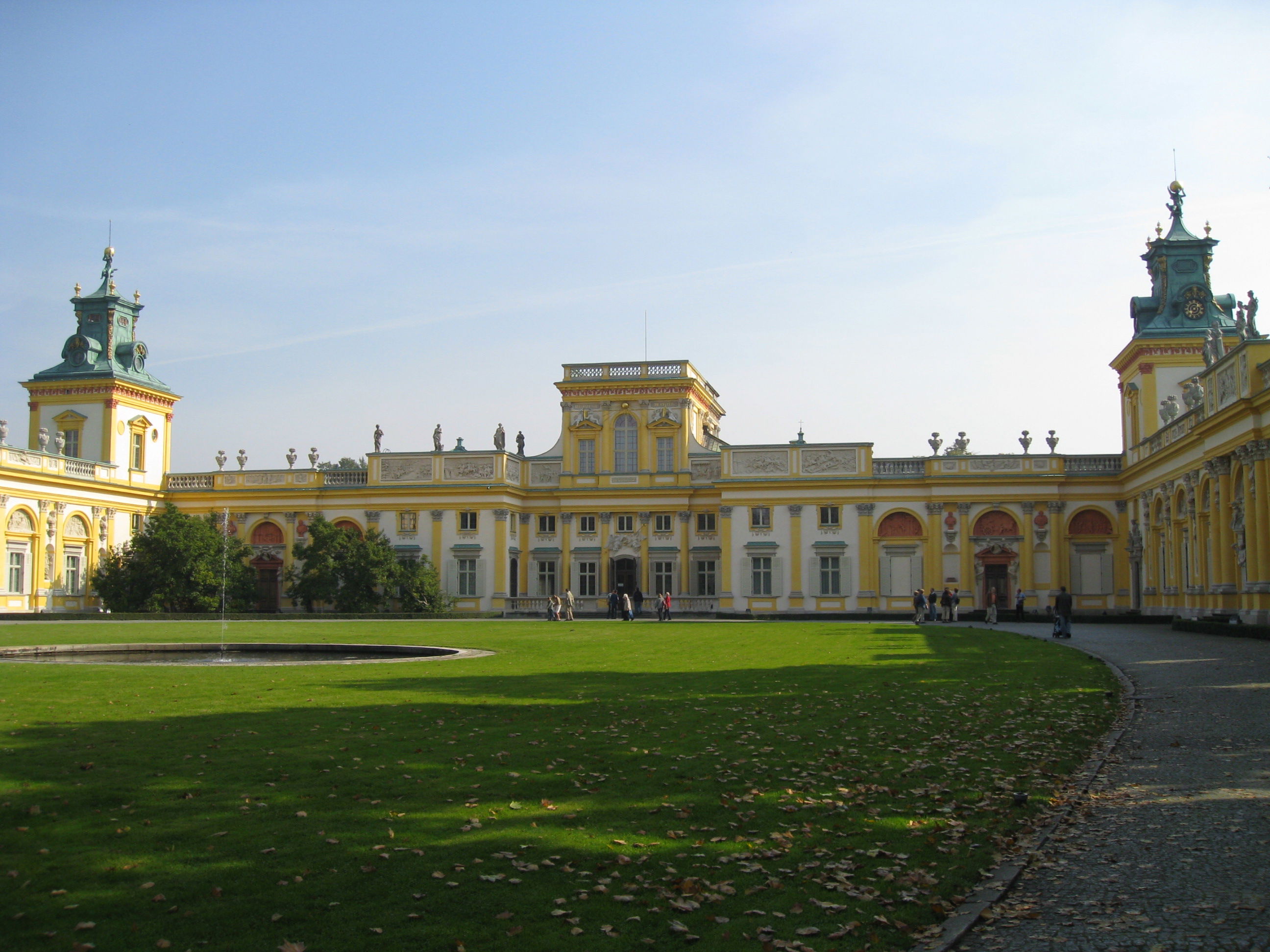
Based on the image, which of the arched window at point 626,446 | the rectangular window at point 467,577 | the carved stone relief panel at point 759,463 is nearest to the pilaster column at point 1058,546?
the carved stone relief panel at point 759,463

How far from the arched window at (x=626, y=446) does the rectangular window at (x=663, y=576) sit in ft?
17.8

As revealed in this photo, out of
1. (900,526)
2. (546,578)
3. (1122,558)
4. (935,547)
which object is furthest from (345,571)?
(1122,558)

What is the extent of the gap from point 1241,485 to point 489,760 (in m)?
33.0

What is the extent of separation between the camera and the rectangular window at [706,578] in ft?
194

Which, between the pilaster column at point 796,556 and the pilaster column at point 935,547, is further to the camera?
the pilaster column at point 796,556

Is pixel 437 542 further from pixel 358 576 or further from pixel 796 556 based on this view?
pixel 796 556

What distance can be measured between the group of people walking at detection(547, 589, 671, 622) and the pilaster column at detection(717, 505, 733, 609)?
2.82 metres

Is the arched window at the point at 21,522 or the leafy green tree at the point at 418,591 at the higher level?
the arched window at the point at 21,522

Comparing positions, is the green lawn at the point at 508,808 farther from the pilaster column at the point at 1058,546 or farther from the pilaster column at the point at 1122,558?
the pilaster column at the point at 1122,558

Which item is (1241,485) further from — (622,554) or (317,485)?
(317,485)

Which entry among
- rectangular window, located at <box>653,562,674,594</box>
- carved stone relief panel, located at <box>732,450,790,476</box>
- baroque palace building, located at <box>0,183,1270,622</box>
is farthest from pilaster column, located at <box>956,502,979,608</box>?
rectangular window, located at <box>653,562,674,594</box>

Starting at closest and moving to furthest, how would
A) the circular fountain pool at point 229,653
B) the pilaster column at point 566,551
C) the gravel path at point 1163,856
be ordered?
the gravel path at point 1163,856 < the circular fountain pool at point 229,653 < the pilaster column at point 566,551

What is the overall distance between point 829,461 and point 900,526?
4.89m

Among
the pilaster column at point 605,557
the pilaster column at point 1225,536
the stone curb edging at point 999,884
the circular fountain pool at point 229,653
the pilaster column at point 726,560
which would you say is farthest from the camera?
the pilaster column at point 605,557
